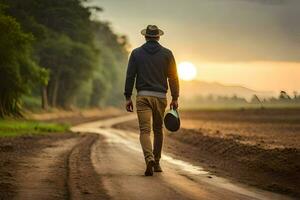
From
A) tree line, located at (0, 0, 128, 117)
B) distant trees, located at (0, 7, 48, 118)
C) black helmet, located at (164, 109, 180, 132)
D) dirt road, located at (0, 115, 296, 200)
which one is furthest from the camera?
tree line, located at (0, 0, 128, 117)

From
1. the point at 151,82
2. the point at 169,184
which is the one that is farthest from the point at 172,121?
the point at 169,184

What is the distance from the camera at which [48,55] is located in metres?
56.9

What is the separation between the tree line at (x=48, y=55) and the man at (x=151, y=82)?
76.0ft

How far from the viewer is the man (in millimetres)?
10617

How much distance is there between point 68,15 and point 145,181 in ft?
158

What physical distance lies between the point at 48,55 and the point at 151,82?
47404 millimetres

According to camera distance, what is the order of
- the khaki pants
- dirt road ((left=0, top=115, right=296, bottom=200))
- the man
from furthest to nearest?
the man < the khaki pants < dirt road ((left=0, top=115, right=296, bottom=200))

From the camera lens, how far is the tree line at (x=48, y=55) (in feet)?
121

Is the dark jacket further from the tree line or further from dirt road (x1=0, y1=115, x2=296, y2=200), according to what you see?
the tree line

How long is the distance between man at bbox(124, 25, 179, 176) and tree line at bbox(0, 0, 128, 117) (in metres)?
23.2

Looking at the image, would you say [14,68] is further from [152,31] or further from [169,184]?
[169,184]

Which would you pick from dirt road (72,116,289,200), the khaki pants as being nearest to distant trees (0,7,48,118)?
dirt road (72,116,289,200)

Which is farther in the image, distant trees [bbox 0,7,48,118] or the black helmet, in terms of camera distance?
distant trees [bbox 0,7,48,118]

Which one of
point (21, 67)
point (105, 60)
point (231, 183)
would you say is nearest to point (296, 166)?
point (231, 183)
